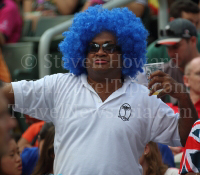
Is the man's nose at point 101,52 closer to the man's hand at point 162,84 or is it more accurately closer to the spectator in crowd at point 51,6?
the man's hand at point 162,84

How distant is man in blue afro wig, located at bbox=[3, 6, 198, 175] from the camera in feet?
9.45

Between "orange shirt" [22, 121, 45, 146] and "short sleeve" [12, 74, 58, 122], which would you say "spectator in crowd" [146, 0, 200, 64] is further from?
"short sleeve" [12, 74, 58, 122]

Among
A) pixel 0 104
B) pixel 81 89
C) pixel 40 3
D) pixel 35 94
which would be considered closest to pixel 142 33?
pixel 81 89

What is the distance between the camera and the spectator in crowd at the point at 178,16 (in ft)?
17.9

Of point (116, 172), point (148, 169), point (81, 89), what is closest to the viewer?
point (116, 172)

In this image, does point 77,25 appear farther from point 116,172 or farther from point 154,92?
point 116,172

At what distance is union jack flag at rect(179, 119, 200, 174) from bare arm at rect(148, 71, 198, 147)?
0.22 metres

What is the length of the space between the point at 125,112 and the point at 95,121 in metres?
0.23

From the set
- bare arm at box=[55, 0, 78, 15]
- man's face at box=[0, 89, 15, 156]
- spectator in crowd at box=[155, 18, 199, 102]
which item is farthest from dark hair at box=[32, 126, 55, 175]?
bare arm at box=[55, 0, 78, 15]

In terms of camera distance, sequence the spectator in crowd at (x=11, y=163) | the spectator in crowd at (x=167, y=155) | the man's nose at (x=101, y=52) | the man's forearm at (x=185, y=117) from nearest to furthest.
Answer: the man's forearm at (x=185, y=117) < the man's nose at (x=101, y=52) < the spectator in crowd at (x=11, y=163) < the spectator in crowd at (x=167, y=155)

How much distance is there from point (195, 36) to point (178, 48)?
11.3 inches

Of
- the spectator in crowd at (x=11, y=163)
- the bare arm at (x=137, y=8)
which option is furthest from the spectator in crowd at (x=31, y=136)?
the bare arm at (x=137, y=8)

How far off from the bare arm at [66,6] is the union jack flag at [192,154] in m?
4.48

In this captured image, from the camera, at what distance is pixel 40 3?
7.49 metres
